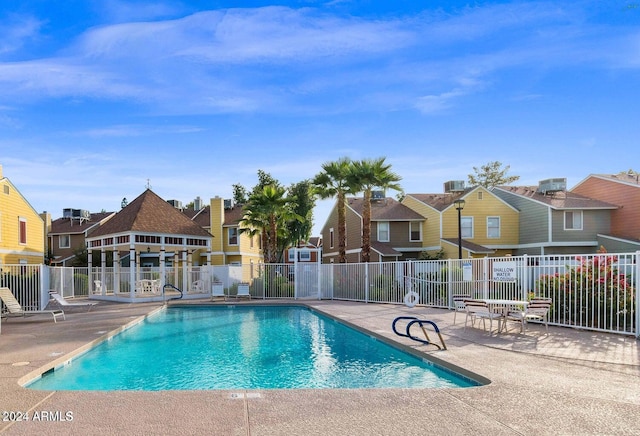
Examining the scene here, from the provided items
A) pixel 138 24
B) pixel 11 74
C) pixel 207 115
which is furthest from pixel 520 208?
pixel 11 74

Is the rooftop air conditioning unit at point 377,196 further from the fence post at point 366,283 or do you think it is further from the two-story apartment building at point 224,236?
the fence post at point 366,283

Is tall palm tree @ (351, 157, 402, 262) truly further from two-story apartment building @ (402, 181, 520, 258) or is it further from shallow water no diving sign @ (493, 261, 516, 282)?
shallow water no diving sign @ (493, 261, 516, 282)

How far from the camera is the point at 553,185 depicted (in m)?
36.2

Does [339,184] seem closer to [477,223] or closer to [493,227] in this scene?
[477,223]

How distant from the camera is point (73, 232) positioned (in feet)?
144

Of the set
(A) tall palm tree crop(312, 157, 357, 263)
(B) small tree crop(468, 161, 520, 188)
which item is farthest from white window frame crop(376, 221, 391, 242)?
(B) small tree crop(468, 161, 520, 188)

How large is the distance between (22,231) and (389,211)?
24.8 m

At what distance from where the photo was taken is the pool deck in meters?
5.26

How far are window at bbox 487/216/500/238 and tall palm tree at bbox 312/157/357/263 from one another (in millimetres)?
12139

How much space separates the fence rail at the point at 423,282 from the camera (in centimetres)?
1213

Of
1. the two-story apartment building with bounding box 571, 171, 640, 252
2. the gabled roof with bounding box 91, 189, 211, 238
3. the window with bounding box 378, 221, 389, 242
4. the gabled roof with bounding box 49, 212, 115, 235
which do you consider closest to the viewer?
the gabled roof with bounding box 91, 189, 211, 238

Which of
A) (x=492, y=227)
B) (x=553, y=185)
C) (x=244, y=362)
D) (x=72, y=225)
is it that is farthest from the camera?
(x=72, y=225)

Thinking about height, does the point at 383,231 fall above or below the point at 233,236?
above

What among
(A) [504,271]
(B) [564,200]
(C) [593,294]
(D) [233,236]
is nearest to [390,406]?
(C) [593,294]
